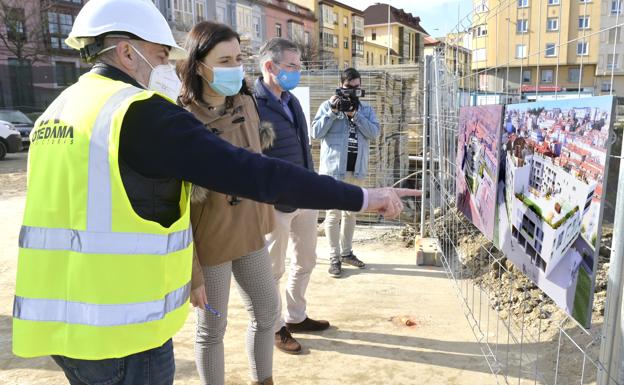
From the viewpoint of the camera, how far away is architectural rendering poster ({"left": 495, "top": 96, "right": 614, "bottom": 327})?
1590 millimetres

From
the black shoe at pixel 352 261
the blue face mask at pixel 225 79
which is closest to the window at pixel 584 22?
the blue face mask at pixel 225 79

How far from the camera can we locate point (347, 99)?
4.69m

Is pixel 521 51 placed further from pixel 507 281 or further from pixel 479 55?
pixel 507 281

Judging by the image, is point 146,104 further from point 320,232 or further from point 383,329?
point 320,232

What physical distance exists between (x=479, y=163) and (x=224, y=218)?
60.0 inches

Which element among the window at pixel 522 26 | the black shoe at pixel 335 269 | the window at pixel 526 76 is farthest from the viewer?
the black shoe at pixel 335 269

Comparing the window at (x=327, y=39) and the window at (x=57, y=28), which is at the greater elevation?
the window at (x=327, y=39)

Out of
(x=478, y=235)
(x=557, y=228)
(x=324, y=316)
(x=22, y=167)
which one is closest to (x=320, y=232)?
(x=478, y=235)

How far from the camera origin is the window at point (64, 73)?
29.0 meters

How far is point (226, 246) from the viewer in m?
2.32

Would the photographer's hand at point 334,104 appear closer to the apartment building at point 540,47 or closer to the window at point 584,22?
the apartment building at point 540,47

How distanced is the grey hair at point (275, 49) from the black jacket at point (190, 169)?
1876 millimetres

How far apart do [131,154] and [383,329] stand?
278cm

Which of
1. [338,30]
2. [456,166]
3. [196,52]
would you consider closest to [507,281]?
[456,166]
